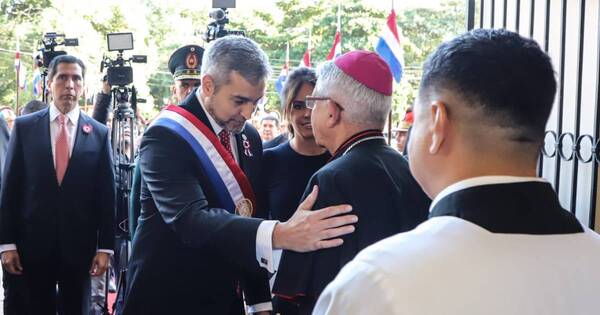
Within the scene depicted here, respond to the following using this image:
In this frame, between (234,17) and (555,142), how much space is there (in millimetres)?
20668

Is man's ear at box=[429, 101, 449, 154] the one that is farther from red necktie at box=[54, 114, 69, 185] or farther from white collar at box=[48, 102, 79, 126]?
white collar at box=[48, 102, 79, 126]

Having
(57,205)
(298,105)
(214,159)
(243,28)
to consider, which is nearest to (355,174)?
(214,159)

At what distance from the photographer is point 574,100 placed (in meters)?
3.49

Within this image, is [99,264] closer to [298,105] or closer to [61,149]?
[61,149]

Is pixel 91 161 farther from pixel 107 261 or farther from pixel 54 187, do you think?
pixel 107 261

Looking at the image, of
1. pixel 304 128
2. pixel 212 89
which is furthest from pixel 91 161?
pixel 212 89

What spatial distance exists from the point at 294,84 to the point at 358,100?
141 cm

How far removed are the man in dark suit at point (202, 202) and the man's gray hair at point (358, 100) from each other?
1.48ft

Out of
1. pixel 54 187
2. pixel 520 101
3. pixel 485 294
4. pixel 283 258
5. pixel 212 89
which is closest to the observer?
pixel 485 294

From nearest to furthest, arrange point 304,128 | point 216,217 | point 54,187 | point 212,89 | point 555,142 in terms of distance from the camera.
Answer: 1. point 216,217
2. point 212,89
3. point 304,128
4. point 555,142
5. point 54,187

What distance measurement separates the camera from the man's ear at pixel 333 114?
2.08m

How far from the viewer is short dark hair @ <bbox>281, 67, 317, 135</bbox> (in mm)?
3438

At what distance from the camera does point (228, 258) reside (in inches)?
94.3

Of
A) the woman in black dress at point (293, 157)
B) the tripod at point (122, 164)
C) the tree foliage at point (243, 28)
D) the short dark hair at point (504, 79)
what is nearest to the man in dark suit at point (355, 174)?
the short dark hair at point (504, 79)
